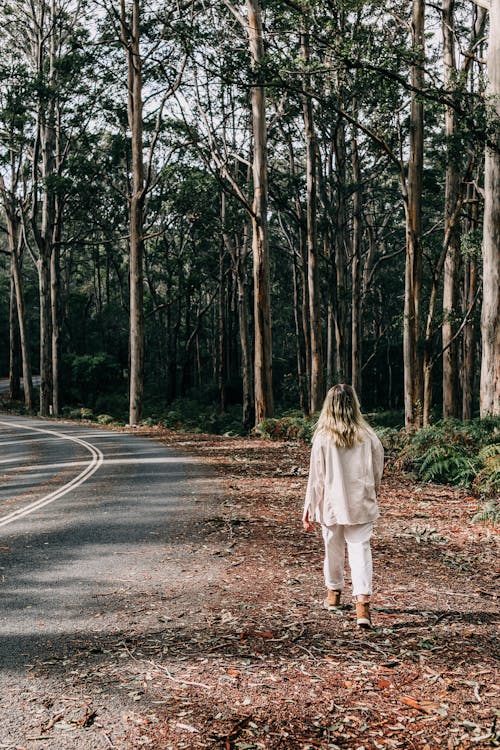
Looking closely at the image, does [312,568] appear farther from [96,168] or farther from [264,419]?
[96,168]

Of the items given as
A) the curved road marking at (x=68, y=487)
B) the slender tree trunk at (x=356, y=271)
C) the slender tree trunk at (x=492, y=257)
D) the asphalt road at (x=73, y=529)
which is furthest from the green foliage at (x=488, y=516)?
the slender tree trunk at (x=356, y=271)

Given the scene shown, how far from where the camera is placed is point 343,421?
578cm

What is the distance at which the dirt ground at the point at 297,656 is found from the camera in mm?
4020

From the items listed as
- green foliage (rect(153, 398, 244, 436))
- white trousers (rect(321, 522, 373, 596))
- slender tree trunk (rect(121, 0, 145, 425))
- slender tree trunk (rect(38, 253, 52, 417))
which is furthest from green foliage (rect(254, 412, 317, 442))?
slender tree trunk (rect(38, 253, 52, 417))

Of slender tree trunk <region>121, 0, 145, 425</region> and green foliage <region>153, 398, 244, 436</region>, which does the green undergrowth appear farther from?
slender tree trunk <region>121, 0, 145, 425</region>

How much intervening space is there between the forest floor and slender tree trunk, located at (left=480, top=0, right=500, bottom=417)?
6620mm

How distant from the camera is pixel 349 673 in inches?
187

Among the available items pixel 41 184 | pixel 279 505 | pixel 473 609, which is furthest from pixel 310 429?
pixel 41 184

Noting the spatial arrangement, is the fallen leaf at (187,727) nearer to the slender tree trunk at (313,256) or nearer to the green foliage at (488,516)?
the green foliage at (488,516)

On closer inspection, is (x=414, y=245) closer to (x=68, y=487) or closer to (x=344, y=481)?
(x=68, y=487)

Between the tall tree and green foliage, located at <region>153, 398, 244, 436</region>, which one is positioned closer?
the tall tree

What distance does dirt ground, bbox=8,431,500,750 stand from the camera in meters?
4.02

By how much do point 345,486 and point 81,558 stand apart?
→ 3255mm

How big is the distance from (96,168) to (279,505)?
29690 mm
